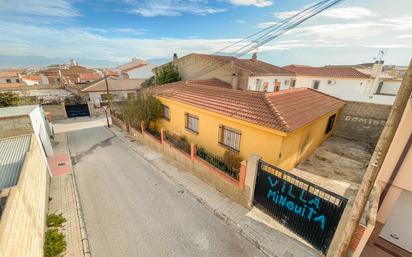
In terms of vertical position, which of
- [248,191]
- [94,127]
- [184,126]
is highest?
[184,126]

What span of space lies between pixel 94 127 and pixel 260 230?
1805 cm

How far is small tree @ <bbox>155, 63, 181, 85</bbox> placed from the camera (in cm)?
2252

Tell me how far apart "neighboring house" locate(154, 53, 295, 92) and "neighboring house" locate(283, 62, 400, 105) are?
3985mm

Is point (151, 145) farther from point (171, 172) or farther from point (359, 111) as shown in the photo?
point (359, 111)

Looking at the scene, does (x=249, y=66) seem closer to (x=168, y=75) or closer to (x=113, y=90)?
(x=168, y=75)

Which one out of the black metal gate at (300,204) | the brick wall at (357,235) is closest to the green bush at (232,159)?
the black metal gate at (300,204)

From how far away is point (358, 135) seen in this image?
12398mm

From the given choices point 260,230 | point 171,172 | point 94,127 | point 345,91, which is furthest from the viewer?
point 345,91

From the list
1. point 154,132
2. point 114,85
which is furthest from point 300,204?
point 114,85

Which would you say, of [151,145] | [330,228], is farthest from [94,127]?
[330,228]

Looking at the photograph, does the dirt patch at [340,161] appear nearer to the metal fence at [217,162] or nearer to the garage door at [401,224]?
the garage door at [401,224]

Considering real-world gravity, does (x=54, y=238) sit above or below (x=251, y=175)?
below

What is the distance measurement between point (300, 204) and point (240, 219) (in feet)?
6.96

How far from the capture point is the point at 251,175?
6.37 metres
